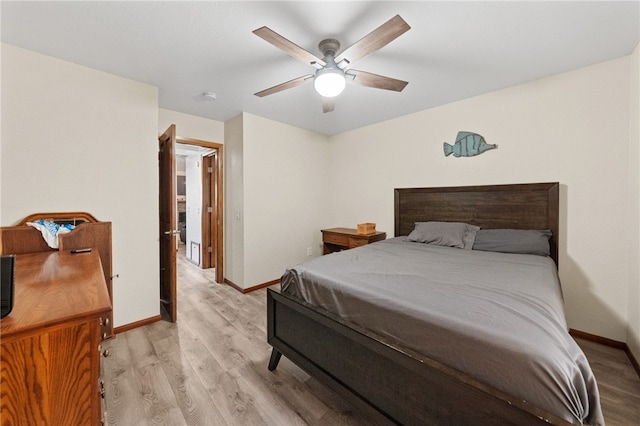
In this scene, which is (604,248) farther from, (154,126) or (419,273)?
(154,126)

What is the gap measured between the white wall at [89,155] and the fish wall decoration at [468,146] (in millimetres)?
3338

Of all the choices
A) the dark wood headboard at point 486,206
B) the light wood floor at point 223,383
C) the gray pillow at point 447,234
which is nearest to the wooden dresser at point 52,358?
the light wood floor at point 223,383

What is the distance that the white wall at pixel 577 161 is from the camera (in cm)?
215

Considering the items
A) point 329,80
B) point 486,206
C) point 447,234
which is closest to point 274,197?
point 329,80

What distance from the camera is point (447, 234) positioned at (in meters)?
2.77

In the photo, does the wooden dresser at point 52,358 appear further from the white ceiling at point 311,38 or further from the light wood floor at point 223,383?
the white ceiling at point 311,38

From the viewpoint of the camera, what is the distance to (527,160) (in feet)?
8.46

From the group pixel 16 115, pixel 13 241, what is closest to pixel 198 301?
pixel 13 241

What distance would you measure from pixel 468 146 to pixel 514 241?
1.18 meters

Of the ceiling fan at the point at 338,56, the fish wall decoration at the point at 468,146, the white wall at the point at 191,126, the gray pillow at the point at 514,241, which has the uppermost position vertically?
the white wall at the point at 191,126

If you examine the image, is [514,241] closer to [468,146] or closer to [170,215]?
[468,146]

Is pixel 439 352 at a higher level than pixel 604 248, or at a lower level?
lower

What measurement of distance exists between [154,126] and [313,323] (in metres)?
2.47

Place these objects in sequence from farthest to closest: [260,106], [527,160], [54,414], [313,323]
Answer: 1. [260,106]
2. [527,160]
3. [313,323]
4. [54,414]
